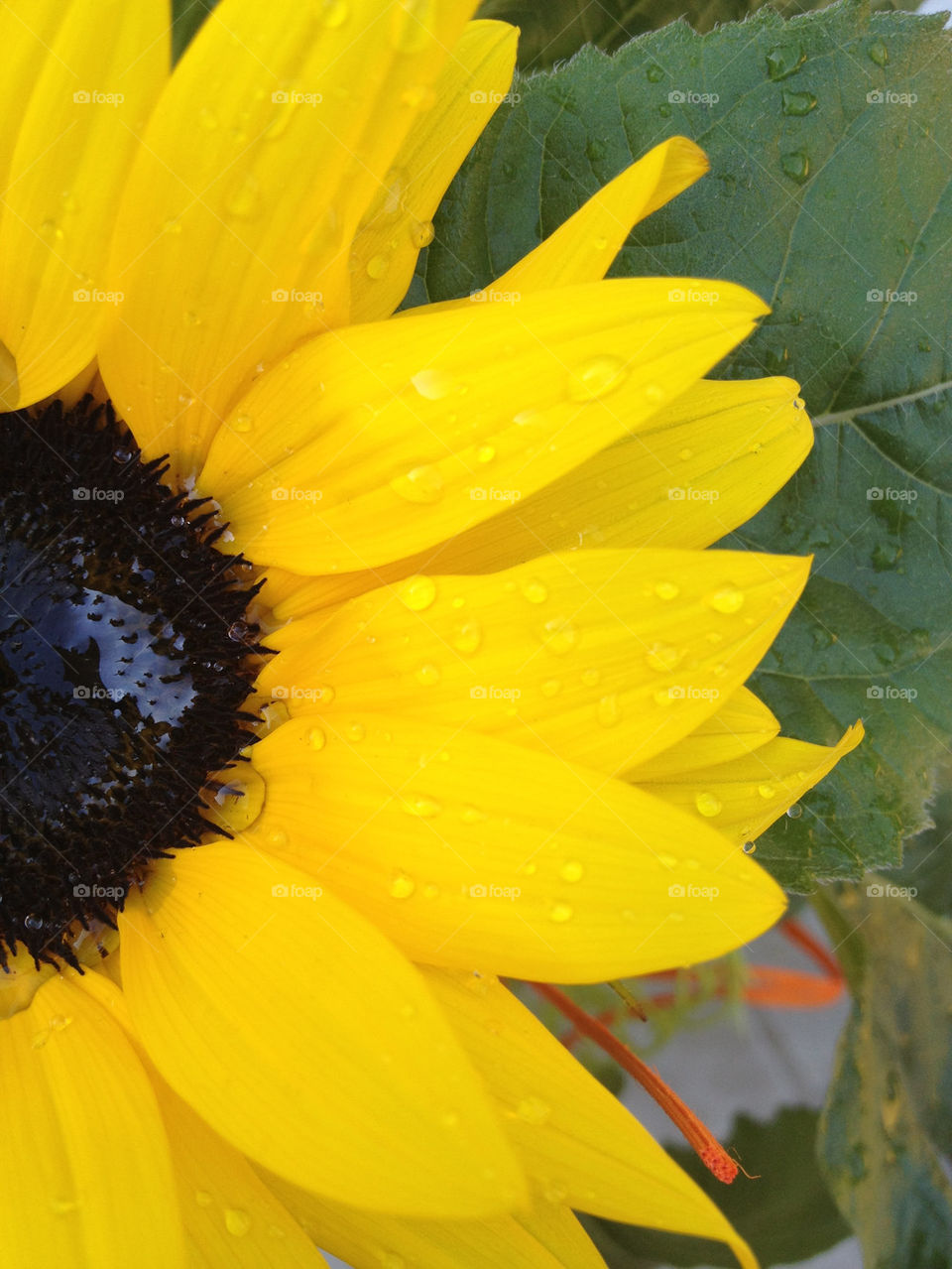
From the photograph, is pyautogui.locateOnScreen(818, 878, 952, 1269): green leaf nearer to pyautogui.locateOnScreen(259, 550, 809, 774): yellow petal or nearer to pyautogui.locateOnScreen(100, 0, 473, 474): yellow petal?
pyautogui.locateOnScreen(259, 550, 809, 774): yellow petal

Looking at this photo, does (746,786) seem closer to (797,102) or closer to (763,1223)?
(797,102)

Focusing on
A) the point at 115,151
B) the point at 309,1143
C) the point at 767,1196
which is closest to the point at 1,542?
the point at 115,151

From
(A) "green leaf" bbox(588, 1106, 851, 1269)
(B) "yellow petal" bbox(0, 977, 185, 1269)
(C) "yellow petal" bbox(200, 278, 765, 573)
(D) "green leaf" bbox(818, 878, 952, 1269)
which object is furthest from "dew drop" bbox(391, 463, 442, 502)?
(A) "green leaf" bbox(588, 1106, 851, 1269)

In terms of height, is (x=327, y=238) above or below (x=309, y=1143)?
above

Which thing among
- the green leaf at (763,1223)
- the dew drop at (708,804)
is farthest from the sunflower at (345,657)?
the green leaf at (763,1223)

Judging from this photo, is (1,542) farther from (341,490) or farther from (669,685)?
(669,685)

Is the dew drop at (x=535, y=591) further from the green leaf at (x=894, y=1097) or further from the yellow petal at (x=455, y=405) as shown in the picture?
the green leaf at (x=894, y=1097)
